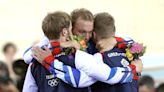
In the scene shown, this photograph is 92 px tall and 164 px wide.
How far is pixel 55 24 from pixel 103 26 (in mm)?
338

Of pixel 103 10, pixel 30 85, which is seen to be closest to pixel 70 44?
pixel 30 85

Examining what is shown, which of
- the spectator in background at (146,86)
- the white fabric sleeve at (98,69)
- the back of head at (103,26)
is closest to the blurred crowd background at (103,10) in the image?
the spectator in background at (146,86)

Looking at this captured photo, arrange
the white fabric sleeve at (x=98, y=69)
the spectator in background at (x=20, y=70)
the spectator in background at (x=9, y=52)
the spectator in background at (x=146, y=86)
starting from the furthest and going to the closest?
the spectator in background at (x=9, y=52)
the spectator in background at (x=146, y=86)
the spectator in background at (x=20, y=70)
the white fabric sleeve at (x=98, y=69)

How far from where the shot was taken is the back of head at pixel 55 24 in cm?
351

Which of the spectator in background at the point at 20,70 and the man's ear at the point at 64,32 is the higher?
the man's ear at the point at 64,32

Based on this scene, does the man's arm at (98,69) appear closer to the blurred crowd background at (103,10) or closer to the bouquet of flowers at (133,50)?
the bouquet of flowers at (133,50)

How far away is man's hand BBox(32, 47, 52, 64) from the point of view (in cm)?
360

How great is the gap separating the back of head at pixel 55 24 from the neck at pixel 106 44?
11.3 inches

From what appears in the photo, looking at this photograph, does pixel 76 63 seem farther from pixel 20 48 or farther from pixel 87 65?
pixel 20 48

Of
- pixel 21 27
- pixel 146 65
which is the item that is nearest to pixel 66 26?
pixel 146 65

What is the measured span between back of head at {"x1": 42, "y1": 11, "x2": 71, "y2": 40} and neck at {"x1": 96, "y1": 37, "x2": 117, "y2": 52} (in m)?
0.29

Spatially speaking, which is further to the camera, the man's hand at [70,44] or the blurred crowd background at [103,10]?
the blurred crowd background at [103,10]

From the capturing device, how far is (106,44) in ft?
12.2

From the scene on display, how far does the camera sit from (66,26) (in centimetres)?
352
